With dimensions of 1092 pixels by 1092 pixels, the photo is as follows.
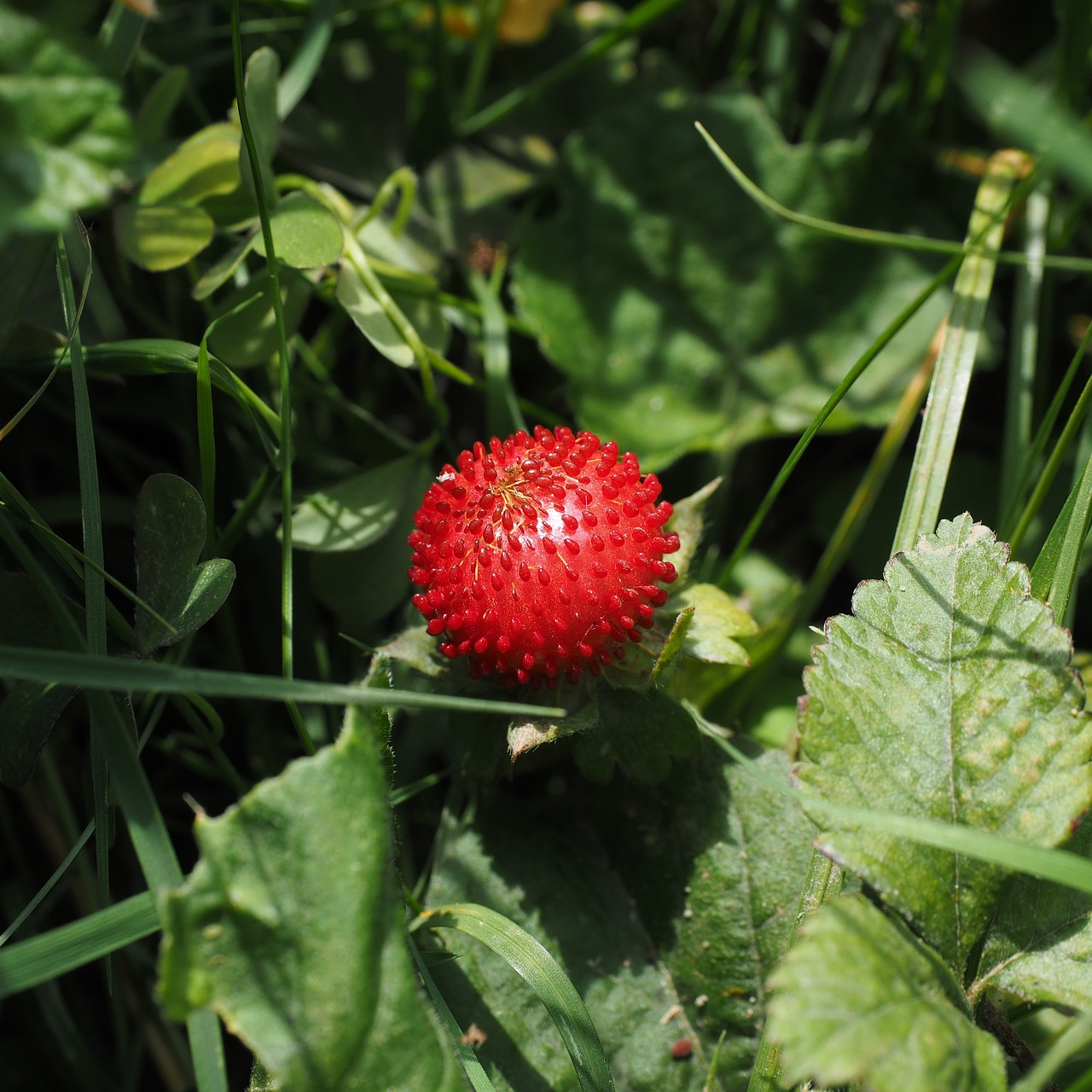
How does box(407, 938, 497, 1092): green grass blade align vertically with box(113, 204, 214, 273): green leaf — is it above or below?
below

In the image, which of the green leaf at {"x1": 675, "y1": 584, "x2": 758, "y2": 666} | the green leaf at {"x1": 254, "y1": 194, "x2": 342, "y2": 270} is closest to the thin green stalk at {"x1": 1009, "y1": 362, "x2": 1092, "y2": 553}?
the green leaf at {"x1": 675, "y1": 584, "x2": 758, "y2": 666}

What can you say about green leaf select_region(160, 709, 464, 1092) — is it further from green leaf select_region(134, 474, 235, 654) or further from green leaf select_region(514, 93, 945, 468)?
green leaf select_region(514, 93, 945, 468)

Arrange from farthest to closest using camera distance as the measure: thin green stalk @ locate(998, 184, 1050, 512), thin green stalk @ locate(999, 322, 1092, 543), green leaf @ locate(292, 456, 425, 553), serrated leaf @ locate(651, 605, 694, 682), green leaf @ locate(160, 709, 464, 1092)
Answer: thin green stalk @ locate(998, 184, 1050, 512)
green leaf @ locate(292, 456, 425, 553)
thin green stalk @ locate(999, 322, 1092, 543)
serrated leaf @ locate(651, 605, 694, 682)
green leaf @ locate(160, 709, 464, 1092)

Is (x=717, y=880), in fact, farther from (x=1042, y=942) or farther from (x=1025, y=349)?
(x=1025, y=349)

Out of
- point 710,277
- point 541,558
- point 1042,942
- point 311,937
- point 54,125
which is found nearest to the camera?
point 54,125

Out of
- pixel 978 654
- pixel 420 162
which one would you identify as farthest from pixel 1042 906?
pixel 420 162

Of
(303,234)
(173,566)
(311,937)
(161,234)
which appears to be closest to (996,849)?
(311,937)

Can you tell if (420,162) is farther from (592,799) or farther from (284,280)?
(592,799)
